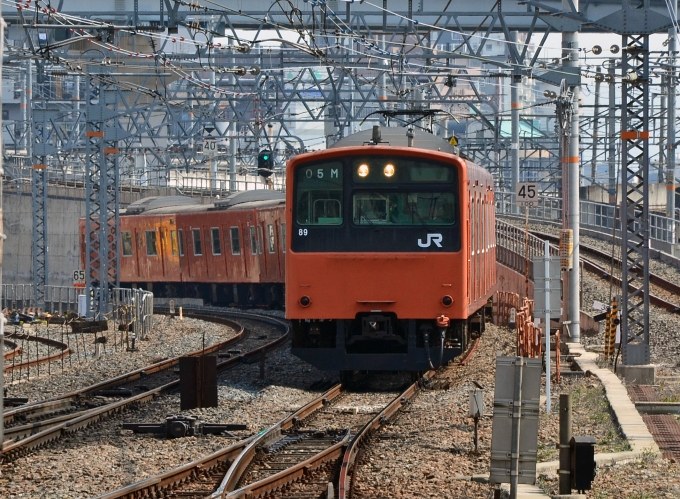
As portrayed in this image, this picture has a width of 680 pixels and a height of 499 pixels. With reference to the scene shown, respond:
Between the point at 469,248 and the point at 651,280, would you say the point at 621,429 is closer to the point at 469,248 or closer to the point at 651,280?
the point at 469,248

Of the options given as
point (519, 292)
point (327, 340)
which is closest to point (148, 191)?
point (519, 292)

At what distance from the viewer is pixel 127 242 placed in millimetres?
36219

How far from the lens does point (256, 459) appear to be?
9.33 meters

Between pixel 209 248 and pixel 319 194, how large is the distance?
17776 millimetres

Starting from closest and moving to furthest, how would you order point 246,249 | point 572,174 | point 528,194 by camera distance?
point 572,174
point 528,194
point 246,249

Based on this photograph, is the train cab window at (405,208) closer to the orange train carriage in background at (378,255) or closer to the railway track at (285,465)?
the orange train carriage in background at (378,255)

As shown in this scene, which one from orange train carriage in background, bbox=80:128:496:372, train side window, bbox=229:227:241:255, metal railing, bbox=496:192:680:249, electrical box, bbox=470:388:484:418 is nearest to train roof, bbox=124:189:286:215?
train side window, bbox=229:227:241:255

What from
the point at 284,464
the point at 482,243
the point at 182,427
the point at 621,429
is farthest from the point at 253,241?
the point at 284,464

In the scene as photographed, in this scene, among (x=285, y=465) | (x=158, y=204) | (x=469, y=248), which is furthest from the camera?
(x=158, y=204)

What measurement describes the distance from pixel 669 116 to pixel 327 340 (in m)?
24.3

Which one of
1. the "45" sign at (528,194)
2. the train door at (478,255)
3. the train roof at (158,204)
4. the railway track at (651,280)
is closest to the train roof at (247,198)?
the train roof at (158,204)

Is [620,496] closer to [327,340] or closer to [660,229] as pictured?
[327,340]

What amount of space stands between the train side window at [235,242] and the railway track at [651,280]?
26.3ft

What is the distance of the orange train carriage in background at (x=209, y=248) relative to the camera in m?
27.6
